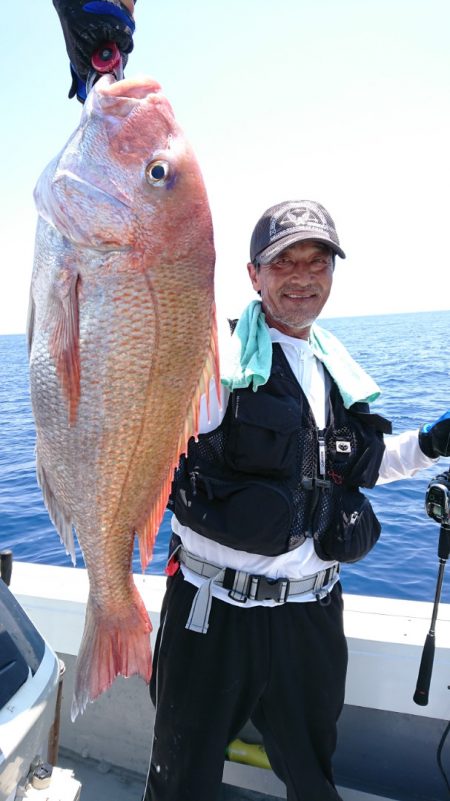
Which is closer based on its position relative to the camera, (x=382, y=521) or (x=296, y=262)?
(x=296, y=262)

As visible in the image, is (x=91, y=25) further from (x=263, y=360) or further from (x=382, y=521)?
(x=382, y=521)

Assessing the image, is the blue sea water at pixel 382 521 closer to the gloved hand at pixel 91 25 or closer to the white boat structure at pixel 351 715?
the white boat structure at pixel 351 715

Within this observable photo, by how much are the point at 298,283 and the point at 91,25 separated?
47.2 inches

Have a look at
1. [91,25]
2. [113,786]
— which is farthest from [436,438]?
[113,786]

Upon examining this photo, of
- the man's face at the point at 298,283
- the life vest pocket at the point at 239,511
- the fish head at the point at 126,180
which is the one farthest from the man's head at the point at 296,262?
the fish head at the point at 126,180

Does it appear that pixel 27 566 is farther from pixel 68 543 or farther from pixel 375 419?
pixel 375 419

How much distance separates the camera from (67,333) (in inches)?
56.5

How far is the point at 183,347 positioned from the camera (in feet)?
5.01

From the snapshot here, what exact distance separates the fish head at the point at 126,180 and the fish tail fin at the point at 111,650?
1.06m

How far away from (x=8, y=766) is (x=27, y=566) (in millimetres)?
1956

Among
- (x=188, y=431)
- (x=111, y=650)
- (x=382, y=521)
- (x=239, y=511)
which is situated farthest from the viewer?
(x=382, y=521)

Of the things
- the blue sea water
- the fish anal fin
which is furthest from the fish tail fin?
the blue sea water

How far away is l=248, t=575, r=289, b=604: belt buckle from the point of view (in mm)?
2201

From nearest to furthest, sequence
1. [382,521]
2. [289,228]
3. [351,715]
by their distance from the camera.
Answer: [289,228] → [351,715] → [382,521]
